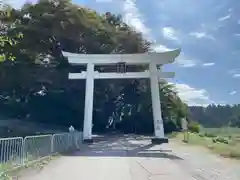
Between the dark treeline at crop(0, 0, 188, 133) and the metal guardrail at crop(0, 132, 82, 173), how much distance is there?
15294mm

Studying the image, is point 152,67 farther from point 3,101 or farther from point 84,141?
point 3,101

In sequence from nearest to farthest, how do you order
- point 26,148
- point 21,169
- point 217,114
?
point 21,169 < point 26,148 < point 217,114

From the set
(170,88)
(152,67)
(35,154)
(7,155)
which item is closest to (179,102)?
(170,88)

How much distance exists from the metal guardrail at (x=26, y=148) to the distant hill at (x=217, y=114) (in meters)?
48.3

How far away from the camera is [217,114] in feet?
221

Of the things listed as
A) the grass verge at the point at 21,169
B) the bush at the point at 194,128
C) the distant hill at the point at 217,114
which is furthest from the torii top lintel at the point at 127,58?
the distant hill at the point at 217,114

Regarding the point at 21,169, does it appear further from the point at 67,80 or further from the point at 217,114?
the point at 217,114

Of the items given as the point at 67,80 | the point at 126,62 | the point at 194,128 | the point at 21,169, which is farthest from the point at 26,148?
the point at 194,128

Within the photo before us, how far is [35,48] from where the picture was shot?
30.1 meters

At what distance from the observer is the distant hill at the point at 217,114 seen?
60969mm

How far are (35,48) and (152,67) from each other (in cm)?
1140

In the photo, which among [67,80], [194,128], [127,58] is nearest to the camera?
[127,58]

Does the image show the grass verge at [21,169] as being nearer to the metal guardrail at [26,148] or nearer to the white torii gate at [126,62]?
the metal guardrail at [26,148]

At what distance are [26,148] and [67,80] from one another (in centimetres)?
2038
